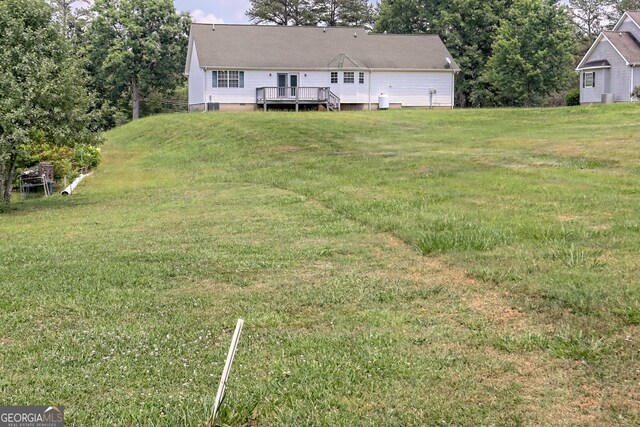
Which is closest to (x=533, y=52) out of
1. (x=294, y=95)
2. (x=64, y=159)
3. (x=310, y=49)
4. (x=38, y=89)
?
(x=310, y=49)

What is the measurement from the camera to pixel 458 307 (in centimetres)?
579

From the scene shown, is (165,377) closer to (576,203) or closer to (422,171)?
(576,203)

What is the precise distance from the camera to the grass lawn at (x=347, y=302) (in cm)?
409

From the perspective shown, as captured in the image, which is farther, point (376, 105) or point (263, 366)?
point (376, 105)

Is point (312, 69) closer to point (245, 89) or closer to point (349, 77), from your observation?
point (349, 77)

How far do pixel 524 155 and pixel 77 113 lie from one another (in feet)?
36.2

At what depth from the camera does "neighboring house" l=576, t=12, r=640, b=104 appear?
34750 millimetres

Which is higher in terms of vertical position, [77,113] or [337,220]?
[77,113]

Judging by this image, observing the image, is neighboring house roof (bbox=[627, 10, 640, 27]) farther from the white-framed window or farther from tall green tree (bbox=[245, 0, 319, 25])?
tall green tree (bbox=[245, 0, 319, 25])

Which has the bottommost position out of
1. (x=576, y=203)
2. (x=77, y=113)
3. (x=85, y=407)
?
(x=85, y=407)

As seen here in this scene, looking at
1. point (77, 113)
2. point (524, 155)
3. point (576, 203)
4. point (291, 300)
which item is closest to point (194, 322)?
point (291, 300)

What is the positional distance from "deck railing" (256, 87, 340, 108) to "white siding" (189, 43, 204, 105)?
3.56 metres

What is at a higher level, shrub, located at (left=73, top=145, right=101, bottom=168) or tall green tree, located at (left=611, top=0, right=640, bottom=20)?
tall green tree, located at (left=611, top=0, right=640, bottom=20)

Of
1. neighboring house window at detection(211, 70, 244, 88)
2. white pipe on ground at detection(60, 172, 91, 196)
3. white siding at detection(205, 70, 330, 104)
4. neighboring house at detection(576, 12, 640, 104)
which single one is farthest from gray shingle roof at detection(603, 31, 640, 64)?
white pipe on ground at detection(60, 172, 91, 196)
